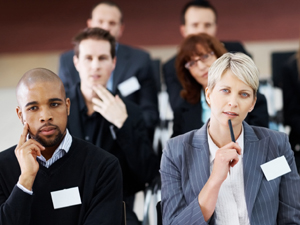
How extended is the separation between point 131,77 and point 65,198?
5.76 feet

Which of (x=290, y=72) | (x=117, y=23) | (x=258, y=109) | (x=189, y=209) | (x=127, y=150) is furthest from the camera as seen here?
(x=117, y=23)

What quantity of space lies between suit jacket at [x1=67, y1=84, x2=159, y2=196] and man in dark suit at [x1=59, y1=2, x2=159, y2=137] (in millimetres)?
593

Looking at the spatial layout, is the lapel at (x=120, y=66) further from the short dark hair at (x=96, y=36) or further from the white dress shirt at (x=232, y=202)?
the white dress shirt at (x=232, y=202)

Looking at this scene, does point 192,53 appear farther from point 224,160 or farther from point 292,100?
point 224,160

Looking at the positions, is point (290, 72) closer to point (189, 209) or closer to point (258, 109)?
point (258, 109)

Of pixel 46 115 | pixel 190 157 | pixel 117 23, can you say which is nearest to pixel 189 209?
pixel 190 157

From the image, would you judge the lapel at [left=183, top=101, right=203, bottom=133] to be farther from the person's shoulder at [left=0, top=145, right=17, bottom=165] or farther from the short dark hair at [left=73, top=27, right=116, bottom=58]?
the person's shoulder at [left=0, top=145, right=17, bottom=165]

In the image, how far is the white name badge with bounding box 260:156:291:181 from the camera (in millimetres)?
1719

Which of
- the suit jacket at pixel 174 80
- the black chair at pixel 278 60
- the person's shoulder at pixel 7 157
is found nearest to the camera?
the person's shoulder at pixel 7 157

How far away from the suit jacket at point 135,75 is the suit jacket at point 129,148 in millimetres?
654

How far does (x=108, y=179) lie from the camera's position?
5.56 ft

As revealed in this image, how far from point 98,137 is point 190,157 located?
0.81 m

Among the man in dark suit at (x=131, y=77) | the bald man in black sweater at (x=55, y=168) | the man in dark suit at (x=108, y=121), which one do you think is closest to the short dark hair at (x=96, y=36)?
the man in dark suit at (x=108, y=121)

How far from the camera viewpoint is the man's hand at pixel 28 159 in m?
1.57
